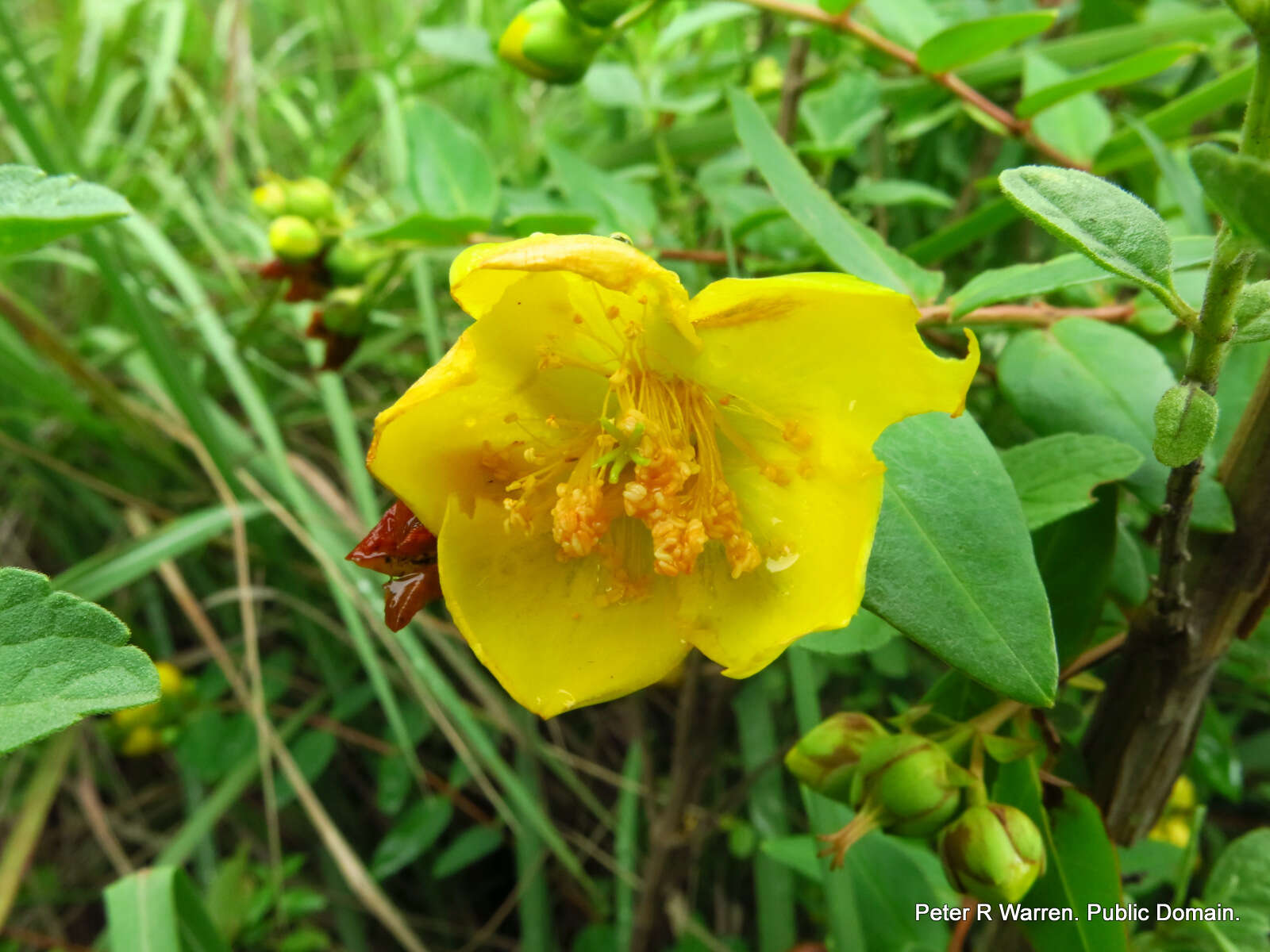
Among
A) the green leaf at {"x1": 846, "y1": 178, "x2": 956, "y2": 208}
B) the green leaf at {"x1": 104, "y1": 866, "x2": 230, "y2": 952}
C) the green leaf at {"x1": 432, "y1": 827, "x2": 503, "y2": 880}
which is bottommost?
the green leaf at {"x1": 432, "y1": 827, "x2": 503, "y2": 880}

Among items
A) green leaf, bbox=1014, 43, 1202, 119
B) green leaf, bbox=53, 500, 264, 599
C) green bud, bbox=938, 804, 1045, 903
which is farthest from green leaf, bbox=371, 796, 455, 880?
green leaf, bbox=1014, 43, 1202, 119

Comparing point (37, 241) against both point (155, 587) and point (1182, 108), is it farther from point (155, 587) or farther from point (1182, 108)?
point (155, 587)

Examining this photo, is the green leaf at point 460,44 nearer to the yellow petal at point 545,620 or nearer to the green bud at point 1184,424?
the yellow petal at point 545,620

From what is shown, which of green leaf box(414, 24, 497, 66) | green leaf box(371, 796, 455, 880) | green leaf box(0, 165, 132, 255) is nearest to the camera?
green leaf box(0, 165, 132, 255)


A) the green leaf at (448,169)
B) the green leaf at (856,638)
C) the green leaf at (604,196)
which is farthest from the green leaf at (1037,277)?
the green leaf at (448,169)

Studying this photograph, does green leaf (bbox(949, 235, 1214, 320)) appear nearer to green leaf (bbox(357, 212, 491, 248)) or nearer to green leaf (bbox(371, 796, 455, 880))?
green leaf (bbox(357, 212, 491, 248))

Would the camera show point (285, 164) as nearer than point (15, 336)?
No

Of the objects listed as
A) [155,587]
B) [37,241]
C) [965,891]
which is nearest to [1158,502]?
[965,891]
